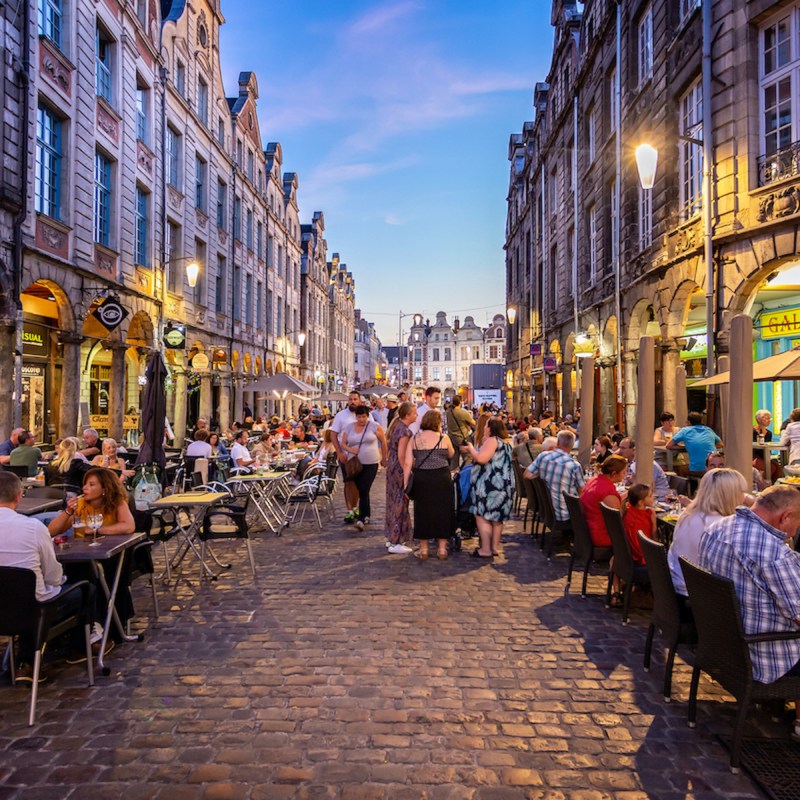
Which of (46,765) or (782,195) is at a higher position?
(782,195)

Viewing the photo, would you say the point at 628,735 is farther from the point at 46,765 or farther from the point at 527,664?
the point at 46,765

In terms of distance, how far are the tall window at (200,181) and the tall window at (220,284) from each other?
115 inches

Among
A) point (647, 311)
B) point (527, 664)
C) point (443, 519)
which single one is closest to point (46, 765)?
point (527, 664)

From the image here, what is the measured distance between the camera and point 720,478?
429 cm

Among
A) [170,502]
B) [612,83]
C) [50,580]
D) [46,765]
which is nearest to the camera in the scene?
[46,765]

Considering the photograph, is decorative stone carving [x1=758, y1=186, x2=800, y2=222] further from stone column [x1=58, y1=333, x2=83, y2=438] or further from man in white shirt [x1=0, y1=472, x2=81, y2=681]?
stone column [x1=58, y1=333, x2=83, y2=438]

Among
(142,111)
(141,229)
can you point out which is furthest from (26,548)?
(142,111)

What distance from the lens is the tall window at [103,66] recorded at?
17.0m

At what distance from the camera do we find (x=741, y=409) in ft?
18.5

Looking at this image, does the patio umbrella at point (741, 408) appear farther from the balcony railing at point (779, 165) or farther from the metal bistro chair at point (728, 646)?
the balcony railing at point (779, 165)

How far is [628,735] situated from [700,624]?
759 millimetres

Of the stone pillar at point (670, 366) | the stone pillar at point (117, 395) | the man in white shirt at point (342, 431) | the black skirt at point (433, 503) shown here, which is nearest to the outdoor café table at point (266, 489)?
the man in white shirt at point (342, 431)

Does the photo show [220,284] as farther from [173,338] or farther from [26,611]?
Answer: [26,611]

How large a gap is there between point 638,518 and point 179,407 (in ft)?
67.1
